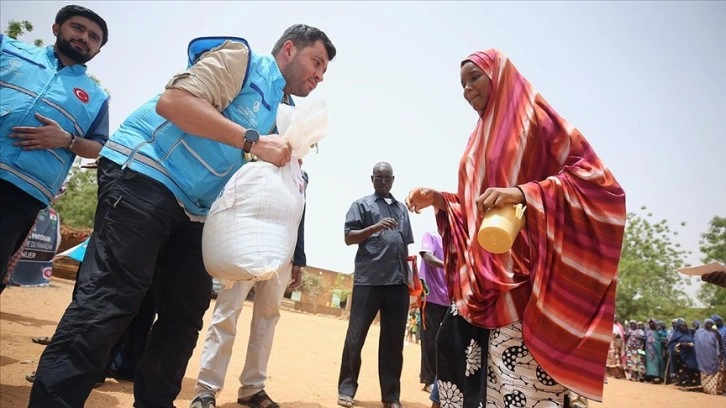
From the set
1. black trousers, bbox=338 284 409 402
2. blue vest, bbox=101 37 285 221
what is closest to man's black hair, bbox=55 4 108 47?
blue vest, bbox=101 37 285 221

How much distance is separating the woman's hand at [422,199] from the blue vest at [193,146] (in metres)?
0.91

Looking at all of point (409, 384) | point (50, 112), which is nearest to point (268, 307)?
point (50, 112)

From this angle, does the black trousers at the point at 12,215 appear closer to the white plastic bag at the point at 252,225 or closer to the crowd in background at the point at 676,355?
the white plastic bag at the point at 252,225

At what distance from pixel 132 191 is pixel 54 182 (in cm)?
130

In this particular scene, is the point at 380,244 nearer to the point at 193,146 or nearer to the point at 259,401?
the point at 259,401

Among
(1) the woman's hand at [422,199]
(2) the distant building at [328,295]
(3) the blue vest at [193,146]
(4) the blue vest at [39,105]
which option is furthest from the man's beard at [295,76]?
(2) the distant building at [328,295]

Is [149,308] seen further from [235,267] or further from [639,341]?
[639,341]

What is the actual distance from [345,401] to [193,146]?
3073 millimetres

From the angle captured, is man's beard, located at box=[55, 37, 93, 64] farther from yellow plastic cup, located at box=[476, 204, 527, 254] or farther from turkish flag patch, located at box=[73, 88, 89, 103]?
yellow plastic cup, located at box=[476, 204, 527, 254]

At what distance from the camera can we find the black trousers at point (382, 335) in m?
4.43

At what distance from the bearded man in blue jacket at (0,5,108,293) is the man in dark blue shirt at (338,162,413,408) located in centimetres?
268

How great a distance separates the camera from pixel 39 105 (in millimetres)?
2893

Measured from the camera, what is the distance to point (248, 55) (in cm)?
214

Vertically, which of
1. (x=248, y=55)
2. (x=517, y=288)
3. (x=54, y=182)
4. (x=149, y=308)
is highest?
(x=248, y=55)
